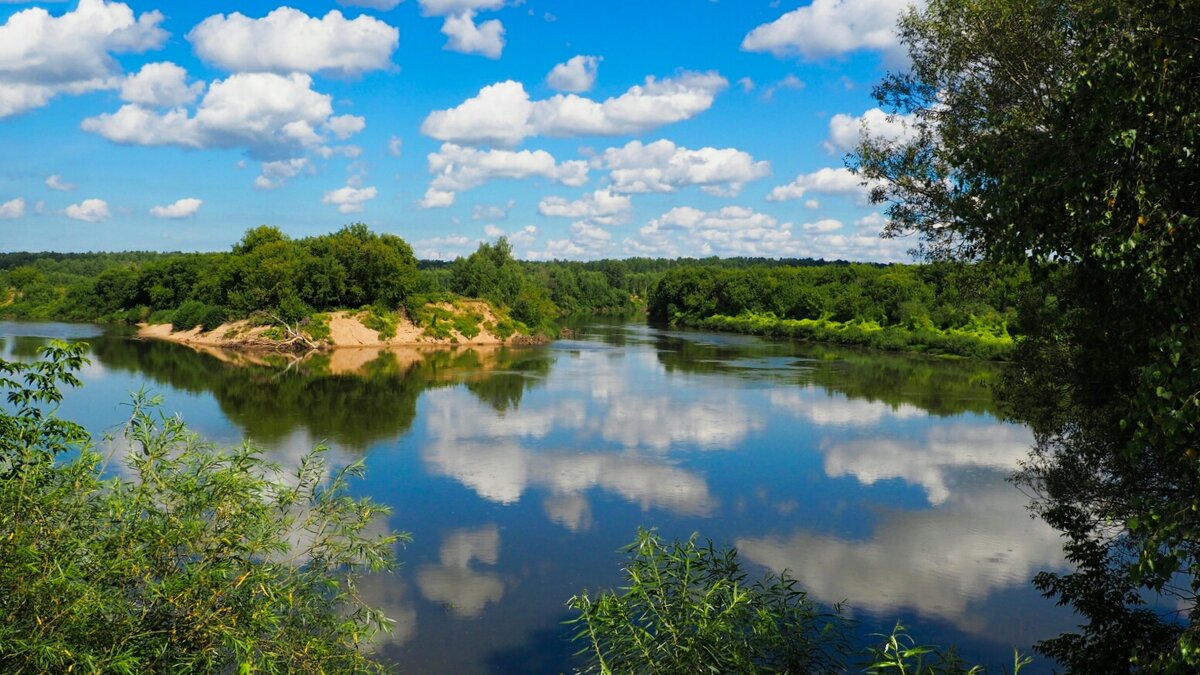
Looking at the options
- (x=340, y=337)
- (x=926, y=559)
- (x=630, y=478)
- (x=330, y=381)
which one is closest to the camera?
(x=926, y=559)

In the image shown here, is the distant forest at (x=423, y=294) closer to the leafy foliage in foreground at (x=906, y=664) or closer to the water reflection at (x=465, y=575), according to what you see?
the water reflection at (x=465, y=575)

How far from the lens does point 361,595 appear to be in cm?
1305

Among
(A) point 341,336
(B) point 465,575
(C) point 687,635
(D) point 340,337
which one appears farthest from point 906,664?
(A) point 341,336

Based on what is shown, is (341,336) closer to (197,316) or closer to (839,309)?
(197,316)

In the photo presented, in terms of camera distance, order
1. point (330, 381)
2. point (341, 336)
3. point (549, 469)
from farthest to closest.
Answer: point (341, 336), point (330, 381), point (549, 469)

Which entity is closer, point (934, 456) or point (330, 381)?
point (934, 456)

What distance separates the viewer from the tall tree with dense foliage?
17.3 feet

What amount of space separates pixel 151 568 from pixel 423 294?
55.6 metres

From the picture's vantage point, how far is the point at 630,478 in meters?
20.7

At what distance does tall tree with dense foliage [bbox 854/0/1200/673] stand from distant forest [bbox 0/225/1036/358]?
29.9 metres

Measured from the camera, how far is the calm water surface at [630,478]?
1296 cm

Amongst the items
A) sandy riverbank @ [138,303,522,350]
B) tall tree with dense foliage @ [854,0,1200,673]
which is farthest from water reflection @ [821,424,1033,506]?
sandy riverbank @ [138,303,522,350]

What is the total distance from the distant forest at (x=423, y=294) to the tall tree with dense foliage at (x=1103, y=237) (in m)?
29.9

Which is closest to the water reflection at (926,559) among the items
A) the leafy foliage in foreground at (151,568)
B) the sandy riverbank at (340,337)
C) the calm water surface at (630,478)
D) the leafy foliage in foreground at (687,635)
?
the calm water surface at (630,478)
